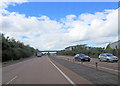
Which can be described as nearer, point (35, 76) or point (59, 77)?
point (59, 77)

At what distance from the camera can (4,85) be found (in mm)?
8508

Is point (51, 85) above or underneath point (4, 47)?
underneath

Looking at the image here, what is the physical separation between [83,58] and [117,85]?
22.6 meters

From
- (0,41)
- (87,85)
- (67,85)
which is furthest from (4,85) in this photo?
(0,41)

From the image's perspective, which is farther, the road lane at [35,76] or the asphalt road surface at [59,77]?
the road lane at [35,76]

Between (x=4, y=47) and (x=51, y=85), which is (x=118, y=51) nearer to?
(x=4, y=47)

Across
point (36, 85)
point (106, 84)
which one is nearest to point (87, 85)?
point (106, 84)

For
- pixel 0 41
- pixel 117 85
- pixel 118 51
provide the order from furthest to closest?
pixel 118 51, pixel 0 41, pixel 117 85

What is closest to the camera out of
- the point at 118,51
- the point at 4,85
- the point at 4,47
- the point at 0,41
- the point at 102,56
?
the point at 4,85

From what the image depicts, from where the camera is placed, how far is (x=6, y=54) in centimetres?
3869

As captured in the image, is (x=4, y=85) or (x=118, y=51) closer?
(x=4, y=85)

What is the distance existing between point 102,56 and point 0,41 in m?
21.8

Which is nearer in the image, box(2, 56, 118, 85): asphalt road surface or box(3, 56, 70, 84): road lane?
box(2, 56, 118, 85): asphalt road surface

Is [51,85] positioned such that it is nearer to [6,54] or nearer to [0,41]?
[0,41]
